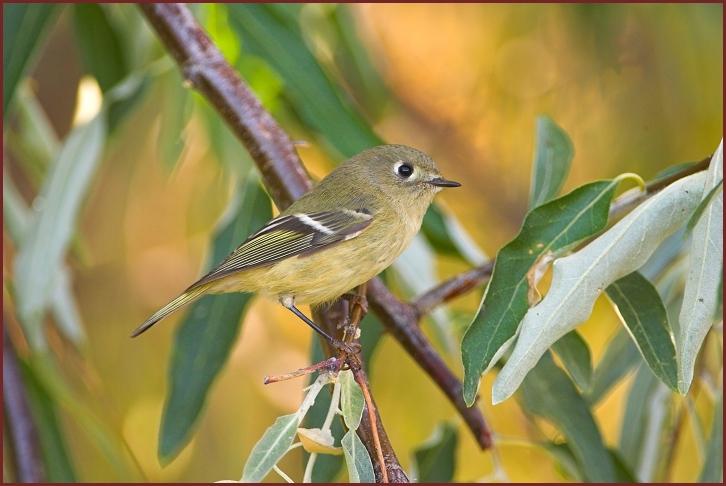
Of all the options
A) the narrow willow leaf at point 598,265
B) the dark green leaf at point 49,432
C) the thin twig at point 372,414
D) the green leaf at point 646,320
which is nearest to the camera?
the thin twig at point 372,414

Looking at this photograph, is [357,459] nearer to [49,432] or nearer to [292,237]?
[292,237]

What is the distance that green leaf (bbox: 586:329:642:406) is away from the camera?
2320 mm

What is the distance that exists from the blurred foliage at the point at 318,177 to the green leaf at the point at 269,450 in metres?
0.54

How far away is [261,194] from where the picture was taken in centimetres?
242

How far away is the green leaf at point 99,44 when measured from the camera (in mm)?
2734

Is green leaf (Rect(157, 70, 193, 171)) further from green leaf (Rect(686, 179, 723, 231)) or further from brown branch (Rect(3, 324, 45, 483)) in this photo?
green leaf (Rect(686, 179, 723, 231))

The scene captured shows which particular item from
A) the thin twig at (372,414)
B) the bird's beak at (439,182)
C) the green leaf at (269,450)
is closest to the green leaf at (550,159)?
the bird's beak at (439,182)

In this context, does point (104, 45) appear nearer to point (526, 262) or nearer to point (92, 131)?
point (92, 131)

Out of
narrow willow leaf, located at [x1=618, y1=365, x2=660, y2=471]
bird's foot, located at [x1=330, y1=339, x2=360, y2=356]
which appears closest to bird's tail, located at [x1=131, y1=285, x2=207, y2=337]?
bird's foot, located at [x1=330, y1=339, x2=360, y2=356]

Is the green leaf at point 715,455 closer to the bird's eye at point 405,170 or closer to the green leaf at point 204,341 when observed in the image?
the bird's eye at point 405,170

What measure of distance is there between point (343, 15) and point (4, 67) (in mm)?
1087

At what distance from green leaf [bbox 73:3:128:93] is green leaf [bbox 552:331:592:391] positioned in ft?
5.23

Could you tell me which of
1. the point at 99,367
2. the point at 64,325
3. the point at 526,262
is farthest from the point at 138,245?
the point at 526,262

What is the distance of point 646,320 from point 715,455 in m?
0.69
